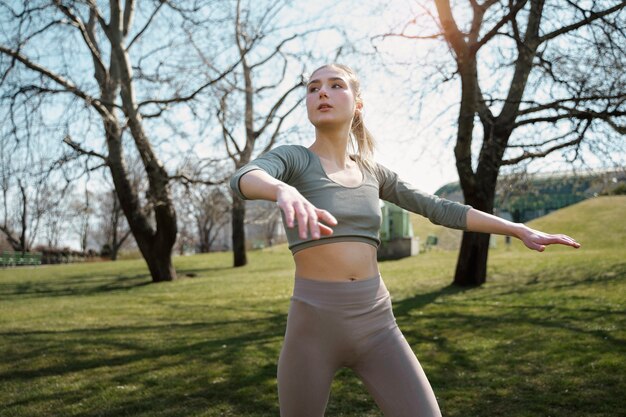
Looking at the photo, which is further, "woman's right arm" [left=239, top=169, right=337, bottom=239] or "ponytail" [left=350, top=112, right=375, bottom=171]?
"ponytail" [left=350, top=112, right=375, bottom=171]

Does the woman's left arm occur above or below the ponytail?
below

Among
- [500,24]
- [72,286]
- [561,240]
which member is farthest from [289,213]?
[72,286]

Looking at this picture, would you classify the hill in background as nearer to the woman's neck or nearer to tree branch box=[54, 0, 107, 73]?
tree branch box=[54, 0, 107, 73]

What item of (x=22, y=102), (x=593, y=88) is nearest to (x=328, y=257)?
(x=593, y=88)

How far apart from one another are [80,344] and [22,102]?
840 cm

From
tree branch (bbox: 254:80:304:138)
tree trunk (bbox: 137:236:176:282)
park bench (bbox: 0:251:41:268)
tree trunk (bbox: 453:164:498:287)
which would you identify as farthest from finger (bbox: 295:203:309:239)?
park bench (bbox: 0:251:41:268)

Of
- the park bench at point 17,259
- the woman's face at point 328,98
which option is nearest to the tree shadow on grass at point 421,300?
the woman's face at point 328,98

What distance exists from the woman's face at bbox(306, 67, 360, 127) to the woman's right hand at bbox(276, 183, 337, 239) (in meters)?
0.90

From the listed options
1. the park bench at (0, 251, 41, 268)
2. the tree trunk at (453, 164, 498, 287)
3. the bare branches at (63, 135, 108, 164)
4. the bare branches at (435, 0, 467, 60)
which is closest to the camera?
the bare branches at (435, 0, 467, 60)

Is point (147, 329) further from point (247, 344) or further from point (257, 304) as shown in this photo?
point (257, 304)

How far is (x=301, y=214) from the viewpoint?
1849 mm

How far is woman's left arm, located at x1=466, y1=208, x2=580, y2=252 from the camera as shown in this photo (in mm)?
2686

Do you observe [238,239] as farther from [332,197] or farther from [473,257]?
[332,197]

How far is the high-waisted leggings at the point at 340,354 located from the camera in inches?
101
